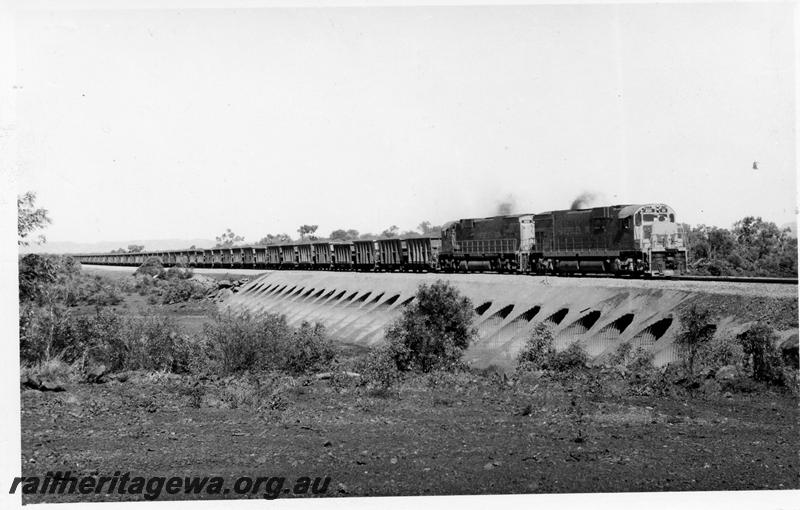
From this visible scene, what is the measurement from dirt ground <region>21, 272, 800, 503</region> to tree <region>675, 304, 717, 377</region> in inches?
69.4

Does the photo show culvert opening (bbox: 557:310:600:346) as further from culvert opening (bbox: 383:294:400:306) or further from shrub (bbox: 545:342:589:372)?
culvert opening (bbox: 383:294:400:306)

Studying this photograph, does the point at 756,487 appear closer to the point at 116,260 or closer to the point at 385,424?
the point at 385,424

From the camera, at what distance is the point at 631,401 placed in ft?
41.4

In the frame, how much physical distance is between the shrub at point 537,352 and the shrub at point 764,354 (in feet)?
14.2

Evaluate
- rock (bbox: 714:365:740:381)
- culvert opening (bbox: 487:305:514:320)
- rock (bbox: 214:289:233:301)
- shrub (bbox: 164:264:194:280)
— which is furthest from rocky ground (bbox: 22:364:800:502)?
shrub (bbox: 164:264:194:280)

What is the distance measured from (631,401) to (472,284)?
404 inches

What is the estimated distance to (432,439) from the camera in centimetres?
1062

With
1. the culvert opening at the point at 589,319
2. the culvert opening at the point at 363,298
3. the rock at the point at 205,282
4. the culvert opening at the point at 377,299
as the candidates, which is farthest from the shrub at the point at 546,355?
the rock at the point at 205,282

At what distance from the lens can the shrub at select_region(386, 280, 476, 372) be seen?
16.4m

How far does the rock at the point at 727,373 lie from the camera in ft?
43.3

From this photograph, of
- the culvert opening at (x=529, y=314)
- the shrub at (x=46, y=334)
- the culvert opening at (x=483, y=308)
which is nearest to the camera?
the shrub at (x=46, y=334)

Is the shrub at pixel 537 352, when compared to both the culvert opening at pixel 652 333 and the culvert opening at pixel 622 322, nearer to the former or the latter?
the culvert opening at pixel 622 322

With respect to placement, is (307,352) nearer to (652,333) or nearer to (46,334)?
(46,334)

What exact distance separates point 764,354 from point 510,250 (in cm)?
1433
